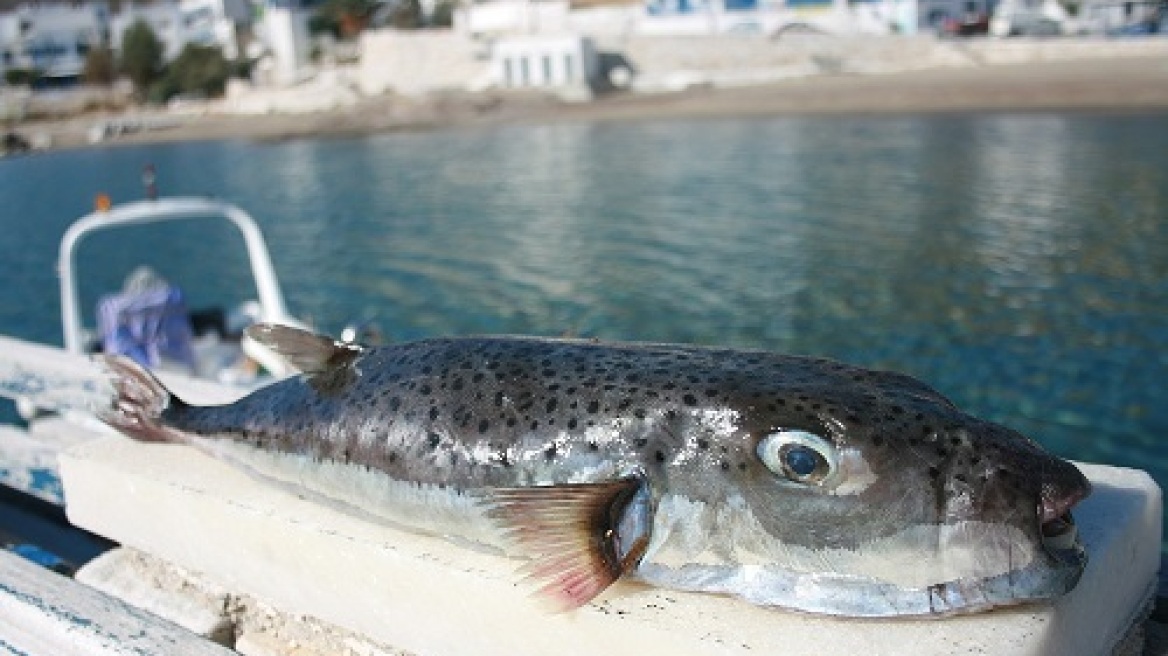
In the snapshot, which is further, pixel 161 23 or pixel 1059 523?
pixel 161 23

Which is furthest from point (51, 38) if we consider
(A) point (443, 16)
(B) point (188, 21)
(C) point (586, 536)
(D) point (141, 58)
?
(C) point (586, 536)

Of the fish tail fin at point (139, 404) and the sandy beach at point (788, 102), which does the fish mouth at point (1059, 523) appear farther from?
the sandy beach at point (788, 102)

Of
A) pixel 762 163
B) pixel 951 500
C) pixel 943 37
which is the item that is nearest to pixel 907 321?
pixel 951 500

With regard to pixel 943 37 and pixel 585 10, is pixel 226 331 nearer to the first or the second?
pixel 943 37

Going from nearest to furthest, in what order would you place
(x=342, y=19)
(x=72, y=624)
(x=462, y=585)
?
1. (x=462, y=585)
2. (x=72, y=624)
3. (x=342, y=19)

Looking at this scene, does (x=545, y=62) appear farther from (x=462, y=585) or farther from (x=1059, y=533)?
(x=1059, y=533)

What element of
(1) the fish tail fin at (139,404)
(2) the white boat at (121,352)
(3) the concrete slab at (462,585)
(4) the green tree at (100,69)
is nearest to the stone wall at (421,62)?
(4) the green tree at (100,69)

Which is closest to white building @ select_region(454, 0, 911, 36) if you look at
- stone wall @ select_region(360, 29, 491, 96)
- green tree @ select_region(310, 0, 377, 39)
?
stone wall @ select_region(360, 29, 491, 96)

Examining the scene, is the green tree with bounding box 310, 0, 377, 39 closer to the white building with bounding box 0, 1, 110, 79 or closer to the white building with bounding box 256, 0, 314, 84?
the white building with bounding box 256, 0, 314, 84
